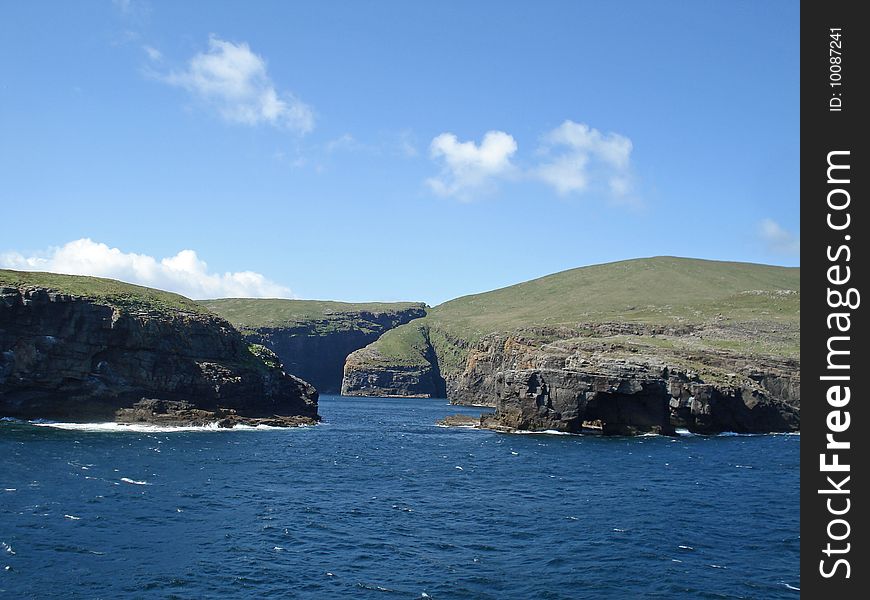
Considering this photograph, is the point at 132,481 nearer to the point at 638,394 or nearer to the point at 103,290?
the point at 103,290

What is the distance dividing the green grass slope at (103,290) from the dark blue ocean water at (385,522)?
31.2 metres

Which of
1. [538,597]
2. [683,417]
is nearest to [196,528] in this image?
[538,597]

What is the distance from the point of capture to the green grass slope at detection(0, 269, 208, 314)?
374 ft

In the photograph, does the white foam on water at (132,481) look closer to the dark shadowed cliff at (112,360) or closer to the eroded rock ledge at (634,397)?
the dark shadowed cliff at (112,360)

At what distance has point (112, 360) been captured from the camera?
112 m

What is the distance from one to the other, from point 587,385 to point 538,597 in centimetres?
8119

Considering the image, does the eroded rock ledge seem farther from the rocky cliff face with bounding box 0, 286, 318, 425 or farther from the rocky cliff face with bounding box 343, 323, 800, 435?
the rocky cliff face with bounding box 0, 286, 318, 425

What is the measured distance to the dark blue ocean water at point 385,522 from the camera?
36906mm

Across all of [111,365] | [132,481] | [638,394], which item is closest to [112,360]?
[111,365]

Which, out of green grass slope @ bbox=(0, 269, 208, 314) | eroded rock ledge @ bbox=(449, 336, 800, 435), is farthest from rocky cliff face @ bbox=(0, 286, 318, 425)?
eroded rock ledge @ bbox=(449, 336, 800, 435)

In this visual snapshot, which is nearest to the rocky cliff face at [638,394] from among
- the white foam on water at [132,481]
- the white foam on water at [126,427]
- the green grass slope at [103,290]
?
the white foam on water at [126,427]

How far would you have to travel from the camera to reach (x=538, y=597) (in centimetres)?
3503

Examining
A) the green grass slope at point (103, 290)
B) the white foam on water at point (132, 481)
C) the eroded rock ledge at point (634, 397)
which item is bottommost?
the white foam on water at point (132, 481)
